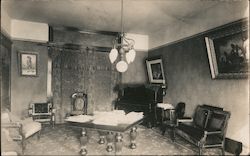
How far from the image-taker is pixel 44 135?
5.61 meters

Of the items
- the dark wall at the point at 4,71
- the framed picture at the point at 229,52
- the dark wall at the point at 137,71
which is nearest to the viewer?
the framed picture at the point at 229,52

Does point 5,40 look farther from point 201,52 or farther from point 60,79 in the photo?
point 201,52

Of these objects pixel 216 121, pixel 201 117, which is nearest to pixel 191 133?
pixel 216 121

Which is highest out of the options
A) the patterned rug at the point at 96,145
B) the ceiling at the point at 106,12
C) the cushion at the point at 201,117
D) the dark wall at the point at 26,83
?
the ceiling at the point at 106,12

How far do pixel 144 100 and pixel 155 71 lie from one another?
1.31 meters

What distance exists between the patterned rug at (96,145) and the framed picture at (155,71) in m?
2.06

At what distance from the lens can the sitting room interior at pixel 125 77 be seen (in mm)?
4289

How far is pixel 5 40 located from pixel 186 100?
16.5ft

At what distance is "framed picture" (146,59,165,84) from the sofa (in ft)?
6.95

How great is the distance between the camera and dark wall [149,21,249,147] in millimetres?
4379

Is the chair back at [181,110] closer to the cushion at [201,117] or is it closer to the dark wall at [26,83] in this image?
the cushion at [201,117]

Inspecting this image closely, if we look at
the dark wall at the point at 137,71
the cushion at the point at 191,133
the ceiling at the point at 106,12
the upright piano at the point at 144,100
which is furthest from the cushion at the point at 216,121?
the dark wall at the point at 137,71

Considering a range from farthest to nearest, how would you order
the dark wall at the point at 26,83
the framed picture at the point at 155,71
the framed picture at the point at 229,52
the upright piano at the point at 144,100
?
the framed picture at the point at 155,71 < the dark wall at the point at 26,83 < the upright piano at the point at 144,100 < the framed picture at the point at 229,52

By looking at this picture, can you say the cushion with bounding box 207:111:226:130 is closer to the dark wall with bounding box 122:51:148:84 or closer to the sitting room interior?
the sitting room interior
